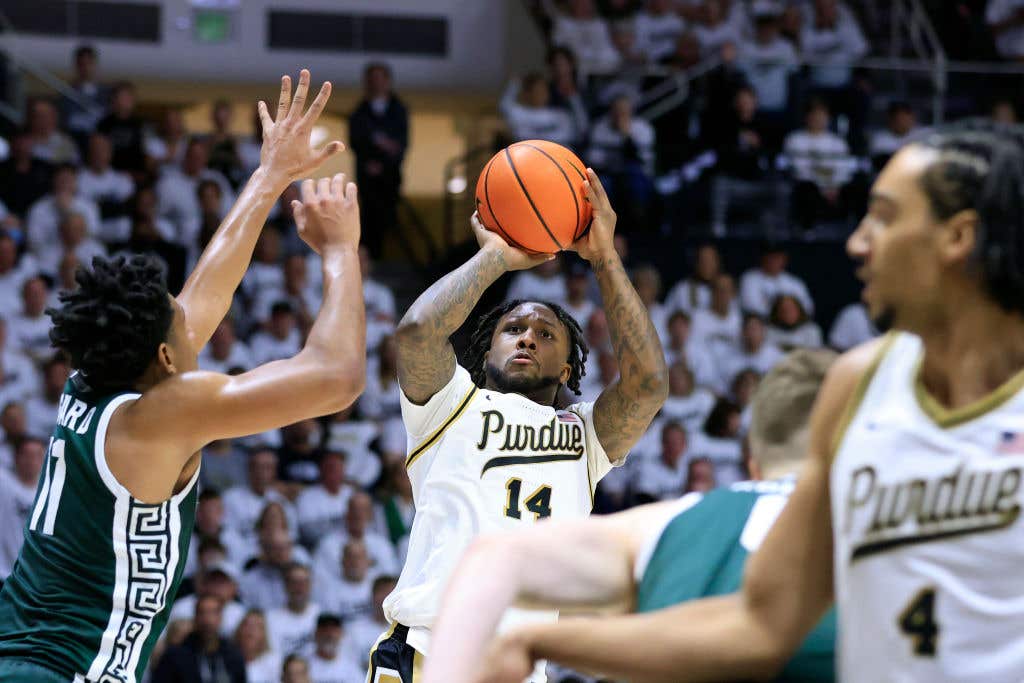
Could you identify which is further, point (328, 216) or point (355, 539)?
point (355, 539)

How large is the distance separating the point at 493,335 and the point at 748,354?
6.71 m

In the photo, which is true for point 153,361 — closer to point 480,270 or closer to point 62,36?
point 480,270

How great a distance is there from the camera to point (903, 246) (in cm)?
222

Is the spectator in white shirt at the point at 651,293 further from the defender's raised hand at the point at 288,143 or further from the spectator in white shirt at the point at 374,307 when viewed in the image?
the defender's raised hand at the point at 288,143

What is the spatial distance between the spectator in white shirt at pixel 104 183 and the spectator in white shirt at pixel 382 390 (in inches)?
97.0

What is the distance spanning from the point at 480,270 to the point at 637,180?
7535mm

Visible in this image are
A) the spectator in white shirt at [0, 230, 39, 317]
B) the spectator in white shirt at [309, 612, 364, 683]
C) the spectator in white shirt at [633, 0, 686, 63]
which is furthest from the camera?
the spectator in white shirt at [633, 0, 686, 63]

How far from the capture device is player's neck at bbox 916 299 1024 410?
222cm

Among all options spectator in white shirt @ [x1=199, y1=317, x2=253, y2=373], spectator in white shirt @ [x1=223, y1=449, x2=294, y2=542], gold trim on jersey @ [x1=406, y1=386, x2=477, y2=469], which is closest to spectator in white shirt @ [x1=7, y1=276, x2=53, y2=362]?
spectator in white shirt @ [x1=199, y1=317, x2=253, y2=373]

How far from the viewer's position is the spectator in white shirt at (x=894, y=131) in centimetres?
1260

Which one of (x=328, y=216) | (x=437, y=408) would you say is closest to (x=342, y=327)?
(x=328, y=216)

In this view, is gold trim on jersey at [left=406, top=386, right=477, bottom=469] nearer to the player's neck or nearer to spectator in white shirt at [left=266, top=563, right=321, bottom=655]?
the player's neck

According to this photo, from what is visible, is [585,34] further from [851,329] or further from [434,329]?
[434,329]

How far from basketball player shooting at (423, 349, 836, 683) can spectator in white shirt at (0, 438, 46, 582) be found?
672 cm
